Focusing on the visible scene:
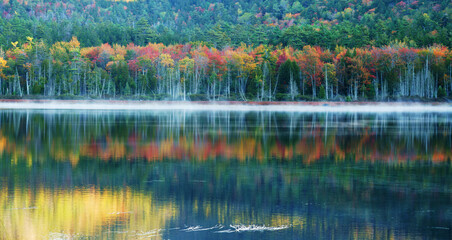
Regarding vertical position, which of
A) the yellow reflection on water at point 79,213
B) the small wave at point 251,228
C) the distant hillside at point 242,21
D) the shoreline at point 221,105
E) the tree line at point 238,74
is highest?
the distant hillside at point 242,21

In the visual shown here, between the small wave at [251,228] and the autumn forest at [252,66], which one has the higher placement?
the autumn forest at [252,66]

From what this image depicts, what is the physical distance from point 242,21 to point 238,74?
73376 millimetres

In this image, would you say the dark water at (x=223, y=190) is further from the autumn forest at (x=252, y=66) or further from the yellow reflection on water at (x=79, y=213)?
the autumn forest at (x=252, y=66)

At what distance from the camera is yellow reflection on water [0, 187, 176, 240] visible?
9.31 m

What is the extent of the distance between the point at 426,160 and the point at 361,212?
794 centimetres

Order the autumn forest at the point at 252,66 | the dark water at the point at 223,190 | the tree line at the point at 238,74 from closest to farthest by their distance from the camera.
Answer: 1. the dark water at the point at 223,190
2. the tree line at the point at 238,74
3. the autumn forest at the point at 252,66

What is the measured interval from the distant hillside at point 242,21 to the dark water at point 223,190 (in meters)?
72.5

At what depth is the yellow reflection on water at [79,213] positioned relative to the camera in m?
9.31

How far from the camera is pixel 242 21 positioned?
152 meters

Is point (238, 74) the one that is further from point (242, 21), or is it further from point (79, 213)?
point (242, 21)

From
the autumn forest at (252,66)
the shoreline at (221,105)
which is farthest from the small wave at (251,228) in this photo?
the autumn forest at (252,66)

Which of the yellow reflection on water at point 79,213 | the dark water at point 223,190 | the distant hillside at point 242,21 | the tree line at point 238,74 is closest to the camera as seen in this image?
the yellow reflection on water at point 79,213

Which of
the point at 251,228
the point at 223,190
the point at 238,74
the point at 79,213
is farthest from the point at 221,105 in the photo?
the point at 251,228

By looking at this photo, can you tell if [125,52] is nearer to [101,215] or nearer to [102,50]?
[102,50]
